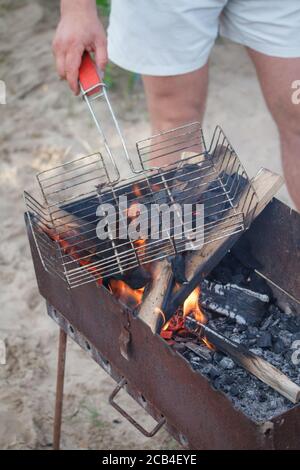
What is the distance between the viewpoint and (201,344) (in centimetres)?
221

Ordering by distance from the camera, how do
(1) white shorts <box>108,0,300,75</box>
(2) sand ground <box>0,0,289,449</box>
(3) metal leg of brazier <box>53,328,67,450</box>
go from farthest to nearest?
(2) sand ground <box>0,0,289,449</box> → (1) white shorts <box>108,0,300,75</box> → (3) metal leg of brazier <box>53,328,67,450</box>

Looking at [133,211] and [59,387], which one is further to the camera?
[59,387]

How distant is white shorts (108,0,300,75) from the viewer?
269 centimetres

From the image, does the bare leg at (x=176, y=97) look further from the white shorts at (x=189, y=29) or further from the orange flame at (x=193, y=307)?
the orange flame at (x=193, y=307)

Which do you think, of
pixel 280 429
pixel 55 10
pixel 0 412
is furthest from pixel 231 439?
pixel 55 10

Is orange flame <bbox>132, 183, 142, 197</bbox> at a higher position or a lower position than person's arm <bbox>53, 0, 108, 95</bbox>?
lower

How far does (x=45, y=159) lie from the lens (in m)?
4.11

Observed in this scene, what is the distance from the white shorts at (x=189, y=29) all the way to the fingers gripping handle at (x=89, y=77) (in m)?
0.52

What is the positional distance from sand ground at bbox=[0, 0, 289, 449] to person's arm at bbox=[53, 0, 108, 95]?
119cm

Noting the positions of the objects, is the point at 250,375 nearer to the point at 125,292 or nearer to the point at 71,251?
the point at 125,292

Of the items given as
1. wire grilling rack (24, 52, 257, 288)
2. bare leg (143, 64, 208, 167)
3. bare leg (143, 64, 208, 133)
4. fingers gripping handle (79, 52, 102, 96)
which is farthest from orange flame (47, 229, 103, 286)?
bare leg (143, 64, 208, 133)

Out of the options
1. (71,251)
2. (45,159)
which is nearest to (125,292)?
(71,251)

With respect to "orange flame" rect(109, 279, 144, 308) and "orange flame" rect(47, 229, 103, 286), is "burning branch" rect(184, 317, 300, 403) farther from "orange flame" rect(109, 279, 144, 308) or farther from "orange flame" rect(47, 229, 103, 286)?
"orange flame" rect(47, 229, 103, 286)

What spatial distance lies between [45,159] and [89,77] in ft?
6.10
